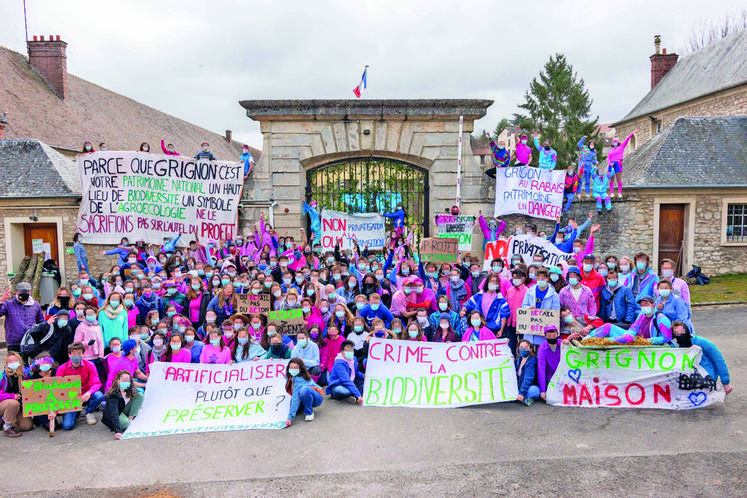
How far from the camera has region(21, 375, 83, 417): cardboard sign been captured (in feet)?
22.0

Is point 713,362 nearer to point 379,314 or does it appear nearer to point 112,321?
point 379,314

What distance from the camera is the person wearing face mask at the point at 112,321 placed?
816cm

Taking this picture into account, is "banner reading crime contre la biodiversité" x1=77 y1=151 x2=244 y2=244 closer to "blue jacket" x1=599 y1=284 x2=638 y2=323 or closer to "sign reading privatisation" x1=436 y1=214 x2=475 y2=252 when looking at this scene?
"sign reading privatisation" x1=436 y1=214 x2=475 y2=252

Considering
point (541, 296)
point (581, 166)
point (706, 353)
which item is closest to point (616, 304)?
point (541, 296)

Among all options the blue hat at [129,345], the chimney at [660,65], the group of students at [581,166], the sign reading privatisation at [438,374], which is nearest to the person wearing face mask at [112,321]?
the blue hat at [129,345]

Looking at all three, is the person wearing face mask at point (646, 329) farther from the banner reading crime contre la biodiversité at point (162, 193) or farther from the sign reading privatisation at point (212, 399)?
the banner reading crime contre la biodiversité at point (162, 193)

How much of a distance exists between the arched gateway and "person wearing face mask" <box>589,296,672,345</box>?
6335 millimetres

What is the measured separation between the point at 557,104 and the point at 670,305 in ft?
104

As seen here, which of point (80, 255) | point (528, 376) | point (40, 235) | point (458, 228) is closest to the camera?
point (528, 376)

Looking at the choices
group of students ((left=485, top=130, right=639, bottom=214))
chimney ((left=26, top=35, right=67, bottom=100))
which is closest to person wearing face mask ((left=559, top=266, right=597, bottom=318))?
group of students ((left=485, top=130, right=639, bottom=214))

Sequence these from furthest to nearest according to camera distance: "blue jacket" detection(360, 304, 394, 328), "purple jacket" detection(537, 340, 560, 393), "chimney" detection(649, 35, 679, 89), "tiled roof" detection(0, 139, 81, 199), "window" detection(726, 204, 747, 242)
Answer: "chimney" detection(649, 35, 679, 89), "window" detection(726, 204, 747, 242), "tiled roof" detection(0, 139, 81, 199), "blue jacket" detection(360, 304, 394, 328), "purple jacket" detection(537, 340, 560, 393)

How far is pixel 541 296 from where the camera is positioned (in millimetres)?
8164

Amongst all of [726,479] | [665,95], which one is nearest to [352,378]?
[726,479]

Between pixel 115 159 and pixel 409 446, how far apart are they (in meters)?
11.0
